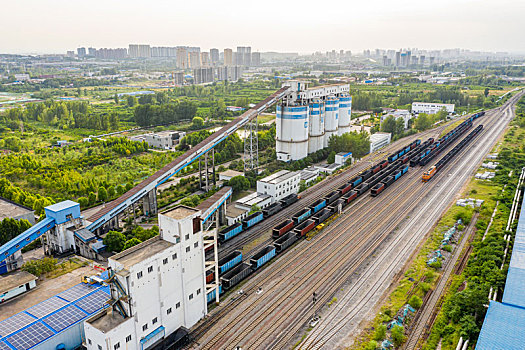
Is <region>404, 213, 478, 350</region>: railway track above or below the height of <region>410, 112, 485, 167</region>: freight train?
below

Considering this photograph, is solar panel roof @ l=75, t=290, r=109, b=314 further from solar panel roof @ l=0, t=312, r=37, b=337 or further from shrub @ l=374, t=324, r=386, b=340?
shrub @ l=374, t=324, r=386, b=340

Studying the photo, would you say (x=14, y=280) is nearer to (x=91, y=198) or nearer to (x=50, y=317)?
(x=50, y=317)

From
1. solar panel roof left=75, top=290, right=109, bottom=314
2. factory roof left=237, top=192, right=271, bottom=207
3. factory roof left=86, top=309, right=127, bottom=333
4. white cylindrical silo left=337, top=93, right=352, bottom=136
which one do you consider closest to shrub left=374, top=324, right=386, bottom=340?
factory roof left=86, top=309, right=127, bottom=333

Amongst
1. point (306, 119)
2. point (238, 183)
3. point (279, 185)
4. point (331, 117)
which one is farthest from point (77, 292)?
point (331, 117)

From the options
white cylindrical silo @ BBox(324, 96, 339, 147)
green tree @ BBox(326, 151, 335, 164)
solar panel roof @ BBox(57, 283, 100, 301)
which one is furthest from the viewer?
white cylindrical silo @ BBox(324, 96, 339, 147)

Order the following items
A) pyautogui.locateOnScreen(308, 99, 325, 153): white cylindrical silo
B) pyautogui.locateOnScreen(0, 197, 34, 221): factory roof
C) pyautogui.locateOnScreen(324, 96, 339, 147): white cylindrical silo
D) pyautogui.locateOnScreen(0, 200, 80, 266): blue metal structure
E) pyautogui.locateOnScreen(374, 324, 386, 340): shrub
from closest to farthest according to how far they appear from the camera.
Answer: pyautogui.locateOnScreen(374, 324, 386, 340): shrub < pyautogui.locateOnScreen(0, 200, 80, 266): blue metal structure < pyautogui.locateOnScreen(0, 197, 34, 221): factory roof < pyautogui.locateOnScreen(308, 99, 325, 153): white cylindrical silo < pyautogui.locateOnScreen(324, 96, 339, 147): white cylindrical silo


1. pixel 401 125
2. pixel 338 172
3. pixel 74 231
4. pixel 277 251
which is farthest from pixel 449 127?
pixel 74 231

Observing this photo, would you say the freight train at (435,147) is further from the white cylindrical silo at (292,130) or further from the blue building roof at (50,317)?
the blue building roof at (50,317)

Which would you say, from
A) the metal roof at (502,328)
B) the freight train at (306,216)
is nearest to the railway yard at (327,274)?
the freight train at (306,216)
